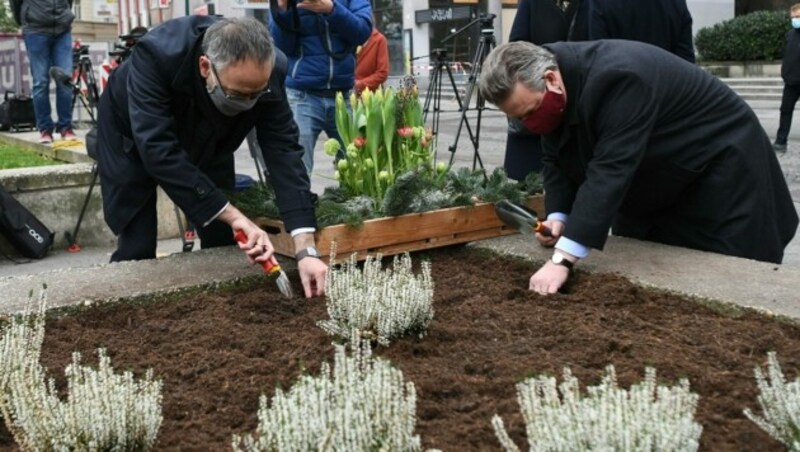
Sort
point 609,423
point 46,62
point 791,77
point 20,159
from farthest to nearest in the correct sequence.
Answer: point 791,77 → point 46,62 → point 20,159 → point 609,423

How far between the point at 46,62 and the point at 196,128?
20.4ft

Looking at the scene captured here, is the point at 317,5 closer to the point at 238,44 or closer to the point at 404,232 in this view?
the point at 404,232

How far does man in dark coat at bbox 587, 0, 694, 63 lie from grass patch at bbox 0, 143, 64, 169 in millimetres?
5639

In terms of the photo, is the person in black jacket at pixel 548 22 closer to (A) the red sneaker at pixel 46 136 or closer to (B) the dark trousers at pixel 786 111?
(A) the red sneaker at pixel 46 136

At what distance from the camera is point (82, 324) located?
3398mm

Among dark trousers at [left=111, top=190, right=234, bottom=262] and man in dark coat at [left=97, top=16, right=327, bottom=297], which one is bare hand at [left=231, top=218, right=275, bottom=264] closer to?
man in dark coat at [left=97, top=16, right=327, bottom=297]

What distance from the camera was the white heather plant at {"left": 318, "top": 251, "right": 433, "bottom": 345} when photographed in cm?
296

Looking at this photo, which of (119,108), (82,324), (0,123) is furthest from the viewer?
(0,123)

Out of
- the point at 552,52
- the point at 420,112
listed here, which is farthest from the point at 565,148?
the point at 420,112

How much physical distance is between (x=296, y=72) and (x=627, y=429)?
4342 millimetres

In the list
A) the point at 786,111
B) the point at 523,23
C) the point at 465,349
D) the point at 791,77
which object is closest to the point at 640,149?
the point at 465,349

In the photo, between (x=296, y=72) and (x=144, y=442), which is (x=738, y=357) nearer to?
(x=144, y=442)

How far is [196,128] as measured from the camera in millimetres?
3912

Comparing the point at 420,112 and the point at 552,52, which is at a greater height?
the point at 552,52
